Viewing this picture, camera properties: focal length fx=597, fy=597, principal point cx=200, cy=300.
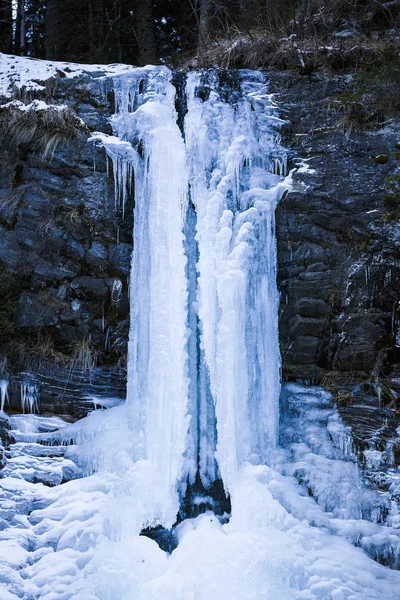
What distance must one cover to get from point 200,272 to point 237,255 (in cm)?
40

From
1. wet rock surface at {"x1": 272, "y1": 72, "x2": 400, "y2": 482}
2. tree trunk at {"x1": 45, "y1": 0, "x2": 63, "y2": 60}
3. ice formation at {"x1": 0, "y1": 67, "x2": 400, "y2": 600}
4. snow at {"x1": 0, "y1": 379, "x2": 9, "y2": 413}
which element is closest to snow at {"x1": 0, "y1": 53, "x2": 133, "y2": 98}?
ice formation at {"x1": 0, "y1": 67, "x2": 400, "y2": 600}

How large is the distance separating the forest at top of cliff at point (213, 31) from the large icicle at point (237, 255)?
0.86m

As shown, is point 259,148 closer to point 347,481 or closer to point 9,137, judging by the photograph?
point 9,137

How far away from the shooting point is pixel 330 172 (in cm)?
645

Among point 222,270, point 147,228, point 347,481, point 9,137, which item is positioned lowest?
point 347,481

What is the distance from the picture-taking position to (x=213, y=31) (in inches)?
351

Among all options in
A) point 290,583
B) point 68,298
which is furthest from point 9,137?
point 290,583

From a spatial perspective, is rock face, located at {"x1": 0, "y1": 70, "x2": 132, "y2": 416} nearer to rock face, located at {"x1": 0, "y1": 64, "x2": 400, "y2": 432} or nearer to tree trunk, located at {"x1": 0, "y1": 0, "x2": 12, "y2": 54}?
rock face, located at {"x1": 0, "y1": 64, "x2": 400, "y2": 432}

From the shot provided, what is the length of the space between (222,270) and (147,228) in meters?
0.94

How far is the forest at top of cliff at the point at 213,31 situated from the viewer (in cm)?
723

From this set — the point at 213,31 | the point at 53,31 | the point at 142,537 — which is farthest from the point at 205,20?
the point at 142,537

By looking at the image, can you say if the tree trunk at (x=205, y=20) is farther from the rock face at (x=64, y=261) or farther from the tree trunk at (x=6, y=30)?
the tree trunk at (x=6, y=30)

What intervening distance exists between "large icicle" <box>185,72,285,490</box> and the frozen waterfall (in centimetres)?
1

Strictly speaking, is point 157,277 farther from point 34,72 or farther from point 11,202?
point 34,72
